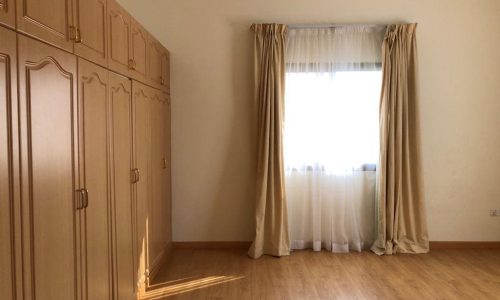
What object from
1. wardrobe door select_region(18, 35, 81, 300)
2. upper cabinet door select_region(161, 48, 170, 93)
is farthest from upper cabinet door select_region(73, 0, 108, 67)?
upper cabinet door select_region(161, 48, 170, 93)

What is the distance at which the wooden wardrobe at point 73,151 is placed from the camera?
4.75 feet

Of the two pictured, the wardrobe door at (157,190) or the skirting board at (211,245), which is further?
the skirting board at (211,245)

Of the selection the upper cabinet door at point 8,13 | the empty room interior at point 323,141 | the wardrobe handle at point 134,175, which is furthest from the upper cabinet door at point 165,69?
the upper cabinet door at point 8,13

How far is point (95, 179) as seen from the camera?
215 cm

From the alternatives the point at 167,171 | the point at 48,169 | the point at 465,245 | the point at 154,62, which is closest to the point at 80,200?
the point at 48,169

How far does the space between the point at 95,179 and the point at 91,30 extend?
2.72 feet

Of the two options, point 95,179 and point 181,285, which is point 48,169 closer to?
point 95,179

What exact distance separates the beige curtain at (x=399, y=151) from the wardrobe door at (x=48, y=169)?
3224 millimetres

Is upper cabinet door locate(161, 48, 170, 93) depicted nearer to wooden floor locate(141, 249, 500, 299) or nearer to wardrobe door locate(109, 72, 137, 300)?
wardrobe door locate(109, 72, 137, 300)

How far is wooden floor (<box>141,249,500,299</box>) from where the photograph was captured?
3.21m

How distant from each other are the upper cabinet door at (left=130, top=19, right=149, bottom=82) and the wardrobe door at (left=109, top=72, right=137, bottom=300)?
0.23m

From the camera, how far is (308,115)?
4250 mm

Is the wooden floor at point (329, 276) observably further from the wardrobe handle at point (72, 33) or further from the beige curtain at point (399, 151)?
the wardrobe handle at point (72, 33)

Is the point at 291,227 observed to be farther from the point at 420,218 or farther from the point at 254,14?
the point at 254,14
